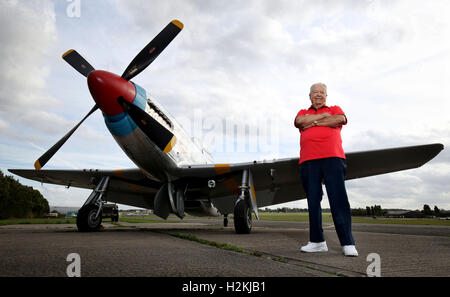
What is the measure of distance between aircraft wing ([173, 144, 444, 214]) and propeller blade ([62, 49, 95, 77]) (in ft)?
11.6

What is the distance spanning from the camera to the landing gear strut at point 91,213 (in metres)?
7.84

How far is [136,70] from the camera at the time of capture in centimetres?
690

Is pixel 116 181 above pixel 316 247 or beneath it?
above

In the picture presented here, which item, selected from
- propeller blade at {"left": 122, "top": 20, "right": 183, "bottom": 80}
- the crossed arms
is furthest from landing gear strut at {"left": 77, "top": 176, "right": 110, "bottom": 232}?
the crossed arms

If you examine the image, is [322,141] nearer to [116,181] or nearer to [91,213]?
[91,213]

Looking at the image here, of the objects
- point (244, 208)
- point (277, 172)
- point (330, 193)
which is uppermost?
point (277, 172)

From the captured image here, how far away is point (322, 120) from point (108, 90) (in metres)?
4.83

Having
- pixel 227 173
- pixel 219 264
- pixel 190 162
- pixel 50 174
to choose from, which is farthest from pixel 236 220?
pixel 50 174

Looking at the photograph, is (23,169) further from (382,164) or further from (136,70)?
(382,164)

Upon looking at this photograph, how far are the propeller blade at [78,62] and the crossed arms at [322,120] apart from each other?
6196 mm

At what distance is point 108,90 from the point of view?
6.51m

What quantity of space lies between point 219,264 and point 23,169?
10.4 meters

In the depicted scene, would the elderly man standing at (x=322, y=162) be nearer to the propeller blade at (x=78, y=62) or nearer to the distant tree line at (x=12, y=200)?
the propeller blade at (x=78, y=62)

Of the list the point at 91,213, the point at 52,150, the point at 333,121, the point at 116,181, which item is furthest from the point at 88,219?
the point at 333,121
